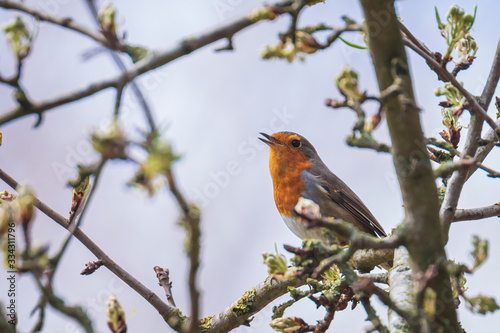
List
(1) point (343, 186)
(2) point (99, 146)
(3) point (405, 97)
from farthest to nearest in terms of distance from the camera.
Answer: (1) point (343, 186) → (3) point (405, 97) → (2) point (99, 146)

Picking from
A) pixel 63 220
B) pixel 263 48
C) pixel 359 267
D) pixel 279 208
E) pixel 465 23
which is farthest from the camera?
pixel 279 208

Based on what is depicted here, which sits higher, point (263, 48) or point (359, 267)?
point (359, 267)

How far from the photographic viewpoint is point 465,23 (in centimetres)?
164

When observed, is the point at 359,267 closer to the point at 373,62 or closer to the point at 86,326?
the point at 373,62

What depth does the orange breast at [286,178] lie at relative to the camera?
4.50 m

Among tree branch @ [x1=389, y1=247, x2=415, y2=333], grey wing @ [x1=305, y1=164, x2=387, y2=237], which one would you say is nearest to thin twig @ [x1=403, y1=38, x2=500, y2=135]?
tree branch @ [x1=389, y1=247, x2=415, y2=333]

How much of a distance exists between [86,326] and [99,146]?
1.49 feet

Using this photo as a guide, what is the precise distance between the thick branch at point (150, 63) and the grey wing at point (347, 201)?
3.53 meters

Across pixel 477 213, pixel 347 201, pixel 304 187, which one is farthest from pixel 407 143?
pixel 347 201

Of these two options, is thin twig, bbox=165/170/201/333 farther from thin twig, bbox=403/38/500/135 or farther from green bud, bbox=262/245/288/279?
thin twig, bbox=403/38/500/135

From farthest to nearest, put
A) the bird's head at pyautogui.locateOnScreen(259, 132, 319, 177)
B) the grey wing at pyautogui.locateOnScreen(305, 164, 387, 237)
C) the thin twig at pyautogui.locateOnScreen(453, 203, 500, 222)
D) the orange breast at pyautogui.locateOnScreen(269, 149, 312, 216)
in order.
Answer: the bird's head at pyautogui.locateOnScreen(259, 132, 319, 177)
the grey wing at pyautogui.locateOnScreen(305, 164, 387, 237)
the orange breast at pyautogui.locateOnScreen(269, 149, 312, 216)
the thin twig at pyautogui.locateOnScreen(453, 203, 500, 222)

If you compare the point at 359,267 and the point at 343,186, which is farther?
the point at 343,186

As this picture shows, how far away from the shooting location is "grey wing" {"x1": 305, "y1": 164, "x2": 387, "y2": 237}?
4.68m

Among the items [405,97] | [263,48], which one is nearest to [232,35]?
[263,48]
